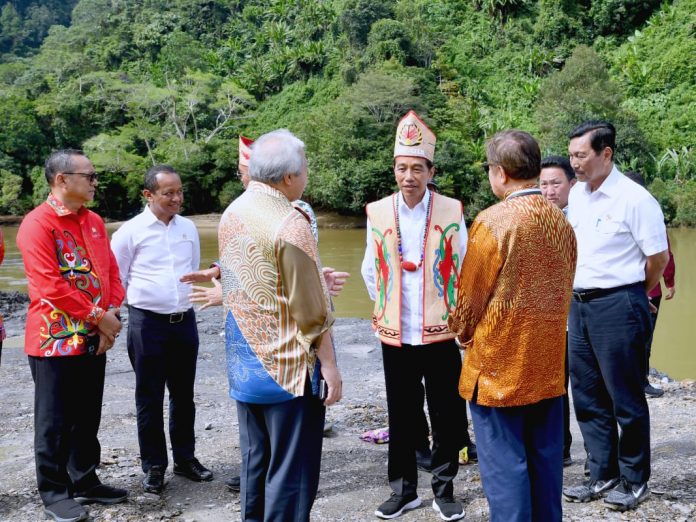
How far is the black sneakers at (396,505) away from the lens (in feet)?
10.7

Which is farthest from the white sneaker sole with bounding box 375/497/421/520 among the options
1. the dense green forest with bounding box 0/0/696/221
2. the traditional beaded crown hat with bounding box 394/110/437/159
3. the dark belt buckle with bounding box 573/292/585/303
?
the dense green forest with bounding box 0/0/696/221

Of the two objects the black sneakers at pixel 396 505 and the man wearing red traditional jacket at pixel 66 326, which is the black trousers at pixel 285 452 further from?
the man wearing red traditional jacket at pixel 66 326

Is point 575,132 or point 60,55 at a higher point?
point 60,55

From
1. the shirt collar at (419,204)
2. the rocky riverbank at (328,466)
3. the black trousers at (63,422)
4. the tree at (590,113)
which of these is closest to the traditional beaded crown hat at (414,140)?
the shirt collar at (419,204)

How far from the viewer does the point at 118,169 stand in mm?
33656

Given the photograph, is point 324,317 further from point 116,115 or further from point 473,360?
point 116,115

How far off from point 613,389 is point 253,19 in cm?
5159

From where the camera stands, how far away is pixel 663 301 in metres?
12.3

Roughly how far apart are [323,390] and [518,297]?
83 cm

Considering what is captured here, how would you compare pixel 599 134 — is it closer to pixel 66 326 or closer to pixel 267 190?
pixel 267 190

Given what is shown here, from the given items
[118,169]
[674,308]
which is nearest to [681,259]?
[674,308]

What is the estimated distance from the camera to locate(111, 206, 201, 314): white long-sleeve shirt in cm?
371

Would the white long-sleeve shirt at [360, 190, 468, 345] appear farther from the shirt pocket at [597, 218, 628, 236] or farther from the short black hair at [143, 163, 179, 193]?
the short black hair at [143, 163, 179, 193]

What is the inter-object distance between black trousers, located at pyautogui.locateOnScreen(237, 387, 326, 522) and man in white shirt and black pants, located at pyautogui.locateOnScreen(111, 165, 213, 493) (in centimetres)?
131
